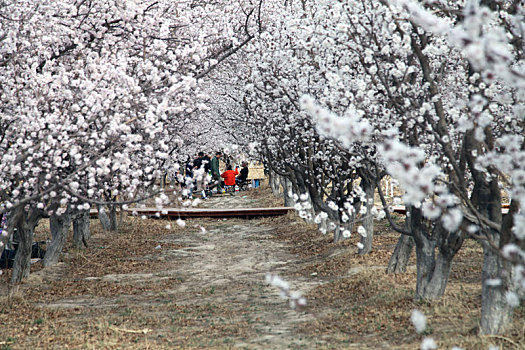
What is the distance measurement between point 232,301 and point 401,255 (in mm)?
3660

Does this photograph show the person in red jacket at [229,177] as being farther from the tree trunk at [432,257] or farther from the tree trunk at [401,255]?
the tree trunk at [432,257]

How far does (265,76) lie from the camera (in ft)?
49.5

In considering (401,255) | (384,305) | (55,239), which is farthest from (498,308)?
(55,239)

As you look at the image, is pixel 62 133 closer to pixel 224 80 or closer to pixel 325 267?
pixel 325 267

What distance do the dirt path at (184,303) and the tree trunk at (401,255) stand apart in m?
1.90

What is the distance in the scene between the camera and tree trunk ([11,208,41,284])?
43.6 feet

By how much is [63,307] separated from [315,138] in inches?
308

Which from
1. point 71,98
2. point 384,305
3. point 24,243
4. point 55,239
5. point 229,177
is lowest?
point 384,305

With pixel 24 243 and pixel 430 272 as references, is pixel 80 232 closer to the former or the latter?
pixel 24 243

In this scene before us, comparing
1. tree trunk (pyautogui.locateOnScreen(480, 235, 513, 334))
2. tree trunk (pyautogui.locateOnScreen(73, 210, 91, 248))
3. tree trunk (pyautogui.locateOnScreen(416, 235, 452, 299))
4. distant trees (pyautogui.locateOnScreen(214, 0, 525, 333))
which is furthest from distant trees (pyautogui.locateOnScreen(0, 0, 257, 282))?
tree trunk (pyautogui.locateOnScreen(480, 235, 513, 334))

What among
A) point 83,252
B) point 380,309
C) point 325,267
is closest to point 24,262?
point 83,252

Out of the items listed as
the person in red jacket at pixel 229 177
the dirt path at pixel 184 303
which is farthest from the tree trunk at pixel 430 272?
the person in red jacket at pixel 229 177

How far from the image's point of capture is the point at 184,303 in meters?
12.3

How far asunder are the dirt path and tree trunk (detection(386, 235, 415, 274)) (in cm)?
190
